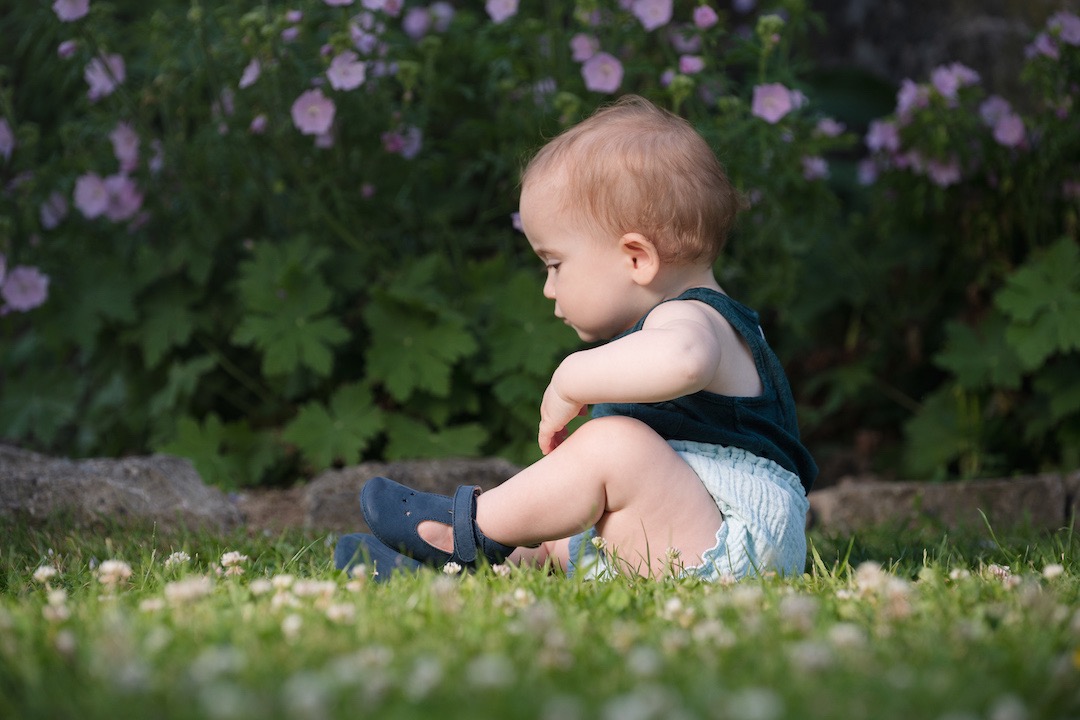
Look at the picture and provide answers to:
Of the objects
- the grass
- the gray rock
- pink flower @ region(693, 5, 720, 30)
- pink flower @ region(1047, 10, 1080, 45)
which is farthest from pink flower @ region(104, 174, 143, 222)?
pink flower @ region(1047, 10, 1080, 45)

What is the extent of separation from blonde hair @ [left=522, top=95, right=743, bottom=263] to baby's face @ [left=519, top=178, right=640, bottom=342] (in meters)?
0.03

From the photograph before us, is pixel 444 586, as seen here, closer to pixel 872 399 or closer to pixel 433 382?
pixel 433 382

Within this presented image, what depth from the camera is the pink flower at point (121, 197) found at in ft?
11.9

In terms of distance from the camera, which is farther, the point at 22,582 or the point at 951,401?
the point at 951,401

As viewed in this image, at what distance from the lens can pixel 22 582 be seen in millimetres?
1940

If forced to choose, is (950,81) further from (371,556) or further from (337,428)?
(371,556)

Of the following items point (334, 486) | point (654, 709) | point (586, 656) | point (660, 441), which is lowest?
point (334, 486)

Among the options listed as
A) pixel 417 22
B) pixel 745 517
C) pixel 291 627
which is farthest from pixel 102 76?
pixel 291 627

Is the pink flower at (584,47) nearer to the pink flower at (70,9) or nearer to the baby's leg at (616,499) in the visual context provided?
the pink flower at (70,9)

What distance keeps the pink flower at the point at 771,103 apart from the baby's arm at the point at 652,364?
154 cm

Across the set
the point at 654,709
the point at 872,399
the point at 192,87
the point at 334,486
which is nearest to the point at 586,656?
the point at 654,709

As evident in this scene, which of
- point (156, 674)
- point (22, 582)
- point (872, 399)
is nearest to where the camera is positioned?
point (156, 674)

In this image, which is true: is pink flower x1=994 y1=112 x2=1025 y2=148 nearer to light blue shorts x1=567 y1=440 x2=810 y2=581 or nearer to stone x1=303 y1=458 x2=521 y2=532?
stone x1=303 y1=458 x2=521 y2=532

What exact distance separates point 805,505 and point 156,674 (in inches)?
51.7
